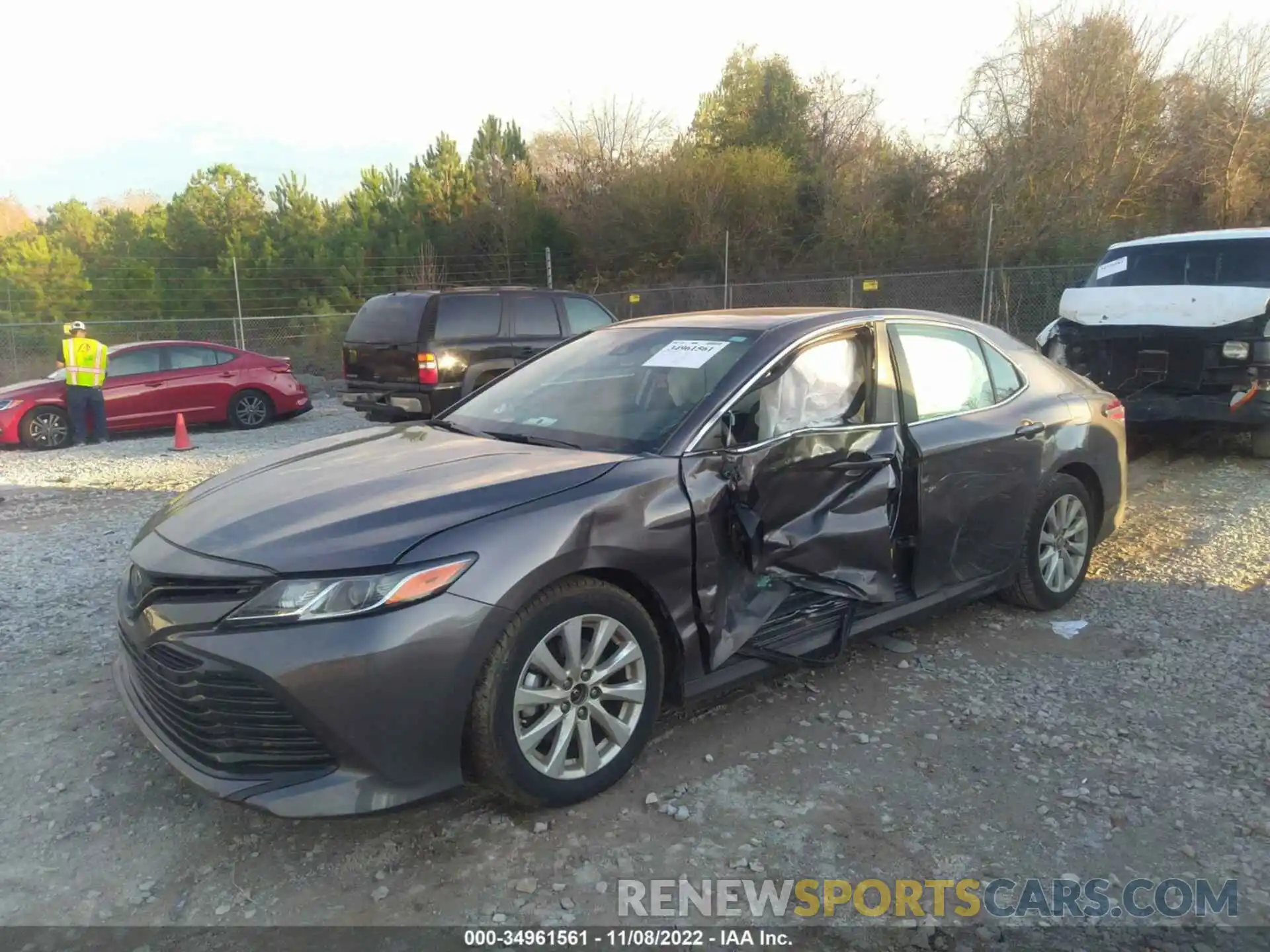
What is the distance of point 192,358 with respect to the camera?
12883 millimetres

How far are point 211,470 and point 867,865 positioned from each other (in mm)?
8602

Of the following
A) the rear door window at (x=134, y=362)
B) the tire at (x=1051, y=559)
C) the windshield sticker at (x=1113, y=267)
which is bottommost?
the tire at (x=1051, y=559)

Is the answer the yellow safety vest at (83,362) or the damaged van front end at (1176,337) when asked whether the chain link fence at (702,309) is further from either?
the damaged van front end at (1176,337)

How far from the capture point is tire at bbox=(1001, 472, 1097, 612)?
4.63 metres

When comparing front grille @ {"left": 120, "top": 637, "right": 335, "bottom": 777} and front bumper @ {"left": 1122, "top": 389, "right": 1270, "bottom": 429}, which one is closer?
front grille @ {"left": 120, "top": 637, "right": 335, "bottom": 777}

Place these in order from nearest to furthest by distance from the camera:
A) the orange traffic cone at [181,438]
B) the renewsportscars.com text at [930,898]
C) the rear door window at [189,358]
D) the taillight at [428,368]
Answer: the renewsportscars.com text at [930,898] < the taillight at [428,368] < the orange traffic cone at [181,438] < the rear door window at [189,358]

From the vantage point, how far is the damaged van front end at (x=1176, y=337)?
7.81m

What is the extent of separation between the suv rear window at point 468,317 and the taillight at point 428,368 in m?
0.25

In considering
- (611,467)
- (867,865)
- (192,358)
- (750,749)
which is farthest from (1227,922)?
(192,358)

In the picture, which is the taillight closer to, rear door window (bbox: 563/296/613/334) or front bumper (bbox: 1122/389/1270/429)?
rear door window (bbox: 563/296/613/334)

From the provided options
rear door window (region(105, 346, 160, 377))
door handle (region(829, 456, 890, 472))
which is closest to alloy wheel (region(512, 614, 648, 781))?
door handle (region(829, 456, 890, 472))

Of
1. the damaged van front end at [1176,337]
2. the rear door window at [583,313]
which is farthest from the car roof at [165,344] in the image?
the damaged van front end at [1176,337]

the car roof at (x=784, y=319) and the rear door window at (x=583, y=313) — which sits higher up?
the rear door window at (x=583, y=313)

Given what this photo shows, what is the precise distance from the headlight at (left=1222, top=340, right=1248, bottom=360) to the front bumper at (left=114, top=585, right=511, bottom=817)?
7.68 metres
